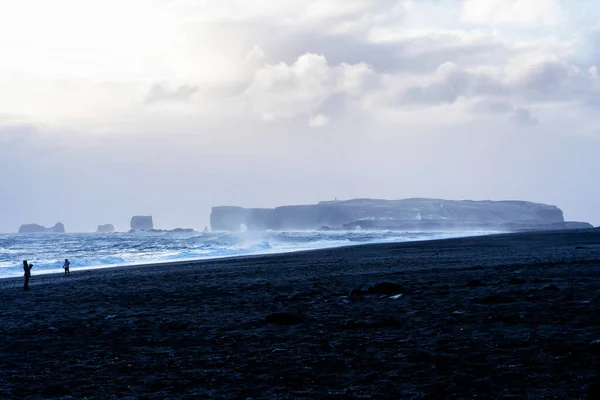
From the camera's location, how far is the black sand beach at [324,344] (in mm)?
8336

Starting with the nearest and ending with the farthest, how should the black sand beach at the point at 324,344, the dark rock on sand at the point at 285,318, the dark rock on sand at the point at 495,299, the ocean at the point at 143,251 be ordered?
the black sand beach at the point at 324,344 < the dark rock on sand at the point at 285,318 < the dark rock on sand at the point at 495,299 < the ocean at the point at 143,251

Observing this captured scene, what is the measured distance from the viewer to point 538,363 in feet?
28.6

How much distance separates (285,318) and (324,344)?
2848 millimetres

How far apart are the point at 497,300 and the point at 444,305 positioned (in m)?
1.23

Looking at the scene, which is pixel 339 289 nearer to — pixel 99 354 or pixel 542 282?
pixel 542 282

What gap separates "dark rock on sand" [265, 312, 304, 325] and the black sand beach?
1.4 inches

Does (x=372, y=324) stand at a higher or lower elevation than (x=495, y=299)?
lower

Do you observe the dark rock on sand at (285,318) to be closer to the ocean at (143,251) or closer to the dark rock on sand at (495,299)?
the dark rock on sand at (495,299)

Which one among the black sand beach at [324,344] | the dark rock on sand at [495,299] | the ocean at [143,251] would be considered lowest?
the ocean at [143,251]

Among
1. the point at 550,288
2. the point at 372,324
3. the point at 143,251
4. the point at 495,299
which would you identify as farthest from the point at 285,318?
the point at 143,251

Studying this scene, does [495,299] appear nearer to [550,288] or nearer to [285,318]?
[550,288]

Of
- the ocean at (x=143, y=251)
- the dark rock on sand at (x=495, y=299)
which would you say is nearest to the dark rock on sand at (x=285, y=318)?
the dark rock on sand at (x=495, y=299)

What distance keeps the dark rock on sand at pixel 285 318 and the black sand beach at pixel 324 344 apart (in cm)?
4

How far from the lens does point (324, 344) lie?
11.2 metres
